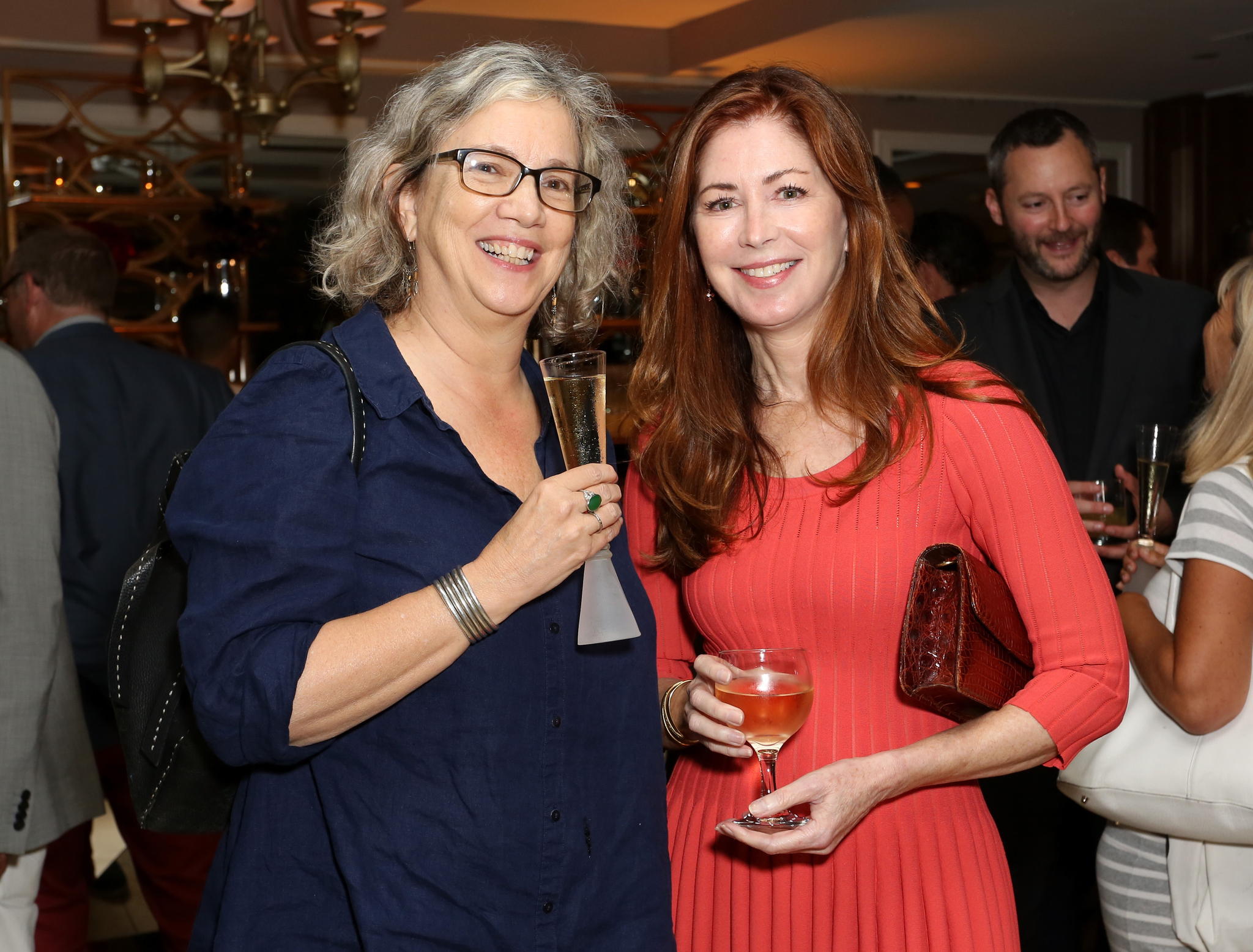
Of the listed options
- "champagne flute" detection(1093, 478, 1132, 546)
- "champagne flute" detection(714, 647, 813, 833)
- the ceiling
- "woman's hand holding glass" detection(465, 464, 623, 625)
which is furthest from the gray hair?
the ceiling

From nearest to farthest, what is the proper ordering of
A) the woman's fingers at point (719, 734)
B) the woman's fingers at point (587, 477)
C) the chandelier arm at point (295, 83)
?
the woman's fingers at point (587, 477), the woman's fingers at point (719, 734), the chandelier arm at point (295, 83)

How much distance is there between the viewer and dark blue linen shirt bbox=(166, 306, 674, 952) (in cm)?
129

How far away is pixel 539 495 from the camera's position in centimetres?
136

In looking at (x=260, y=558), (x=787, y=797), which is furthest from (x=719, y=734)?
(x=260, y=558)

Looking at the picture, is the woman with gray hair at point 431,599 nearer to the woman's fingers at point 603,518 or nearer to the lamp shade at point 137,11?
the woman's fingers at point 603,518

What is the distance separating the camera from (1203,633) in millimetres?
1997

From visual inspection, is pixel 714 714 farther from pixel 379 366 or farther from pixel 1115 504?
pixel 1115 504

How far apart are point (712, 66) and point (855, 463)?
6.34 metres

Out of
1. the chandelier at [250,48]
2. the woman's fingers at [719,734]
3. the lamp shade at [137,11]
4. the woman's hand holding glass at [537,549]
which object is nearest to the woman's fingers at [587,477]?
the woman's hand holding glass at [537,549]

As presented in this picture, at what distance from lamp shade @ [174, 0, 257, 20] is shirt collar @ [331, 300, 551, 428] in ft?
11.2

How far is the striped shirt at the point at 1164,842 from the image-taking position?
2.01m

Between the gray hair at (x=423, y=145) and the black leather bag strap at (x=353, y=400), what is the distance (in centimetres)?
23

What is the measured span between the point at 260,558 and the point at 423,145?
2.04ft

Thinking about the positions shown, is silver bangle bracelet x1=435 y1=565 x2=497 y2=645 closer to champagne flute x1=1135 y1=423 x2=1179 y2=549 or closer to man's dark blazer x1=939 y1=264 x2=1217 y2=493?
champagne flute x1=1135 y1=423 x2=1179 y2=549
